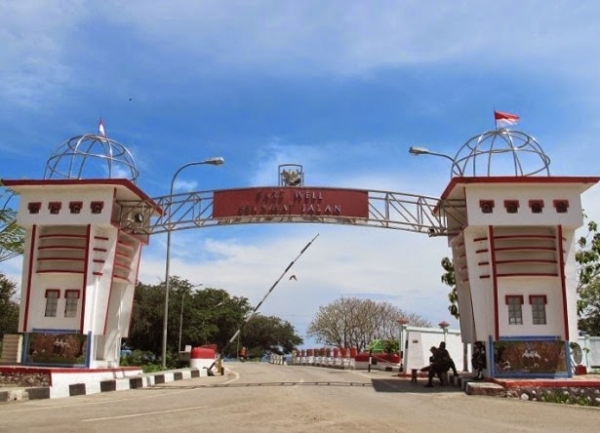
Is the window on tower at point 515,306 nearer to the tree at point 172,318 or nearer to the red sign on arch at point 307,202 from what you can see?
the red sign on arch at point 307,202

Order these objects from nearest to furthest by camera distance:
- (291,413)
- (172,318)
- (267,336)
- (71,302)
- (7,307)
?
(291,413), (71,302), (7,307), (172,318), (267,336)

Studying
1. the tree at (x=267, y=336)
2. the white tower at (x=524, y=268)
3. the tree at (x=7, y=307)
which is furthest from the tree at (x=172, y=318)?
the white tower at (x=524, y=268)

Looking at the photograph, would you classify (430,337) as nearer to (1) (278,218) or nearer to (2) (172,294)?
(1) (278,218)

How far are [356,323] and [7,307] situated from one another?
41.4 m

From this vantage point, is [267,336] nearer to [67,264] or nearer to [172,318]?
[172,318]

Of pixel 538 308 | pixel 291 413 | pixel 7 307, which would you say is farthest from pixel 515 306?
pixel 7 307

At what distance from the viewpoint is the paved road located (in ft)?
32.0

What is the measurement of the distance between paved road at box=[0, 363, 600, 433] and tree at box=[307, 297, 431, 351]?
2121 inches

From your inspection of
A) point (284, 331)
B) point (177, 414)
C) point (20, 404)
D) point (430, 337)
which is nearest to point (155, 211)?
point (20, 404)

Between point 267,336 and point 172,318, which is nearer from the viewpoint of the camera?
point 172,318

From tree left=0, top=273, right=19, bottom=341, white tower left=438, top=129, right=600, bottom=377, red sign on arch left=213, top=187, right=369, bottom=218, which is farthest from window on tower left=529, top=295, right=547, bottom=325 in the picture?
tree left=0, top=273, right=19, bottom=341

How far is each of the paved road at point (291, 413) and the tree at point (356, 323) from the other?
177ft

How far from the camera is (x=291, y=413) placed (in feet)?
37.9

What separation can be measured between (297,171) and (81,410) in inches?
463
